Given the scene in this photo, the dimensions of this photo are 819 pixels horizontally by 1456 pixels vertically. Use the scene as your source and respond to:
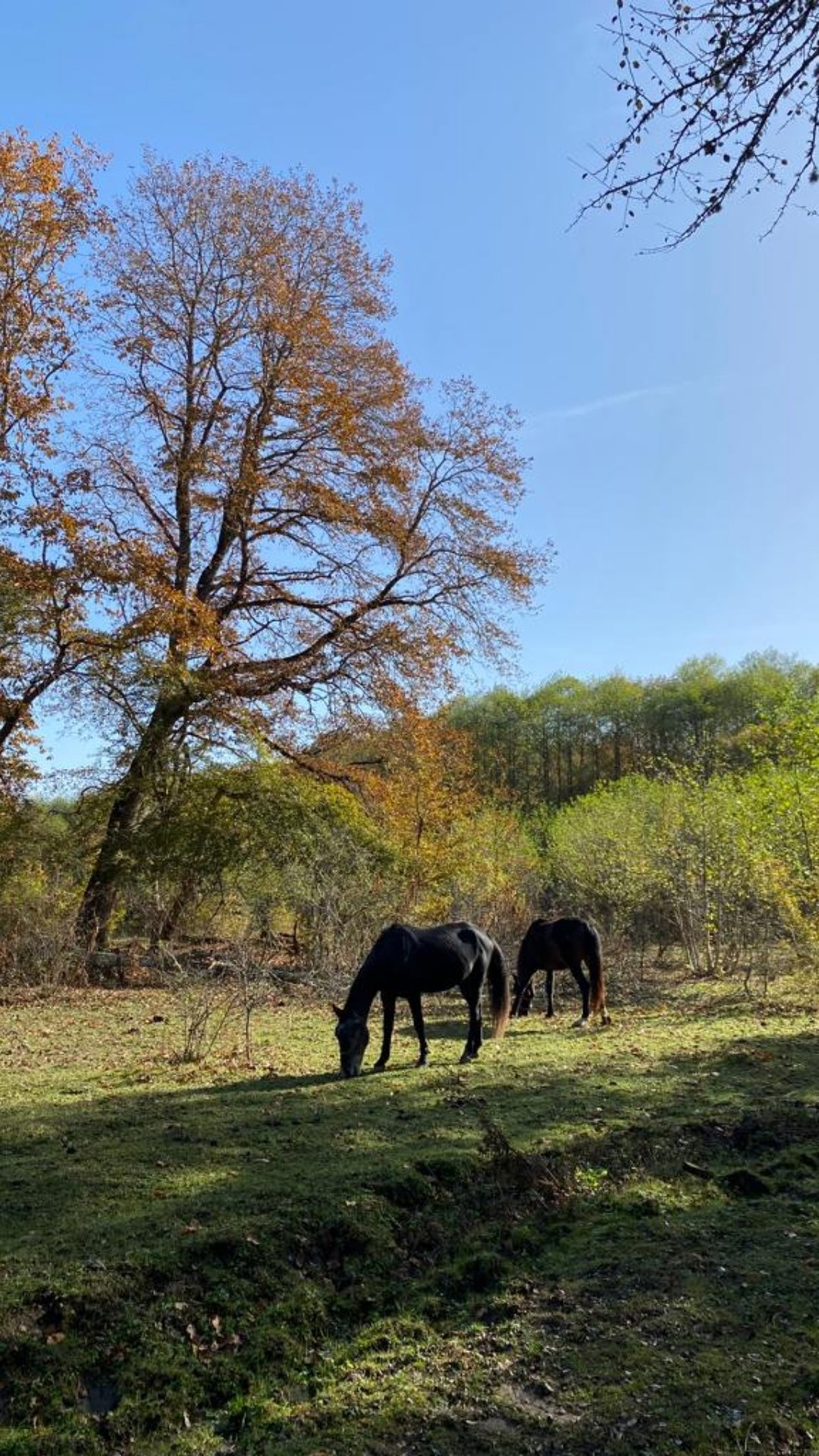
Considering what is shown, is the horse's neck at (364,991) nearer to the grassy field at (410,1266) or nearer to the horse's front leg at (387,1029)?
the horse's front leg at (387,1029)

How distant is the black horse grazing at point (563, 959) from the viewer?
40.4 feet

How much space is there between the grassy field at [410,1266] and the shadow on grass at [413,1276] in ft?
0.05

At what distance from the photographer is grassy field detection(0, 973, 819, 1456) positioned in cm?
358

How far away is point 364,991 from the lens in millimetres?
9102

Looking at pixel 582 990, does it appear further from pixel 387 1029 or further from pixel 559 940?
pixel 387 1029

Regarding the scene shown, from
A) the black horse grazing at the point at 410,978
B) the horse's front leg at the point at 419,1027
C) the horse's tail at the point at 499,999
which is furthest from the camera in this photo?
the horse's tail at the point at 499,999

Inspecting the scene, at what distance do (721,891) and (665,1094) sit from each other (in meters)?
9.89

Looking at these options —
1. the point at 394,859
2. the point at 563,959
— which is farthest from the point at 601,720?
the point at 563,959

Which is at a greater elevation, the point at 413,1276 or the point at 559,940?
the point at 559,940

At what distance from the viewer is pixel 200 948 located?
707 inches

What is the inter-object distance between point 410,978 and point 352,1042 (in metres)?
0.83

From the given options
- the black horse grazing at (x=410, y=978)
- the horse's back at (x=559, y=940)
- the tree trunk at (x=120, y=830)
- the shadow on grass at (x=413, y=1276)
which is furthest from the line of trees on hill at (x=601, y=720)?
the shadow on grass at (x=413, y=1276)

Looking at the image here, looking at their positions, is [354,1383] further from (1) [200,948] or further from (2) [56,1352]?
(1) [200,948]

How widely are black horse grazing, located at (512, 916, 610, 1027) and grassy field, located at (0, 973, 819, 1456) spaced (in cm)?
387
